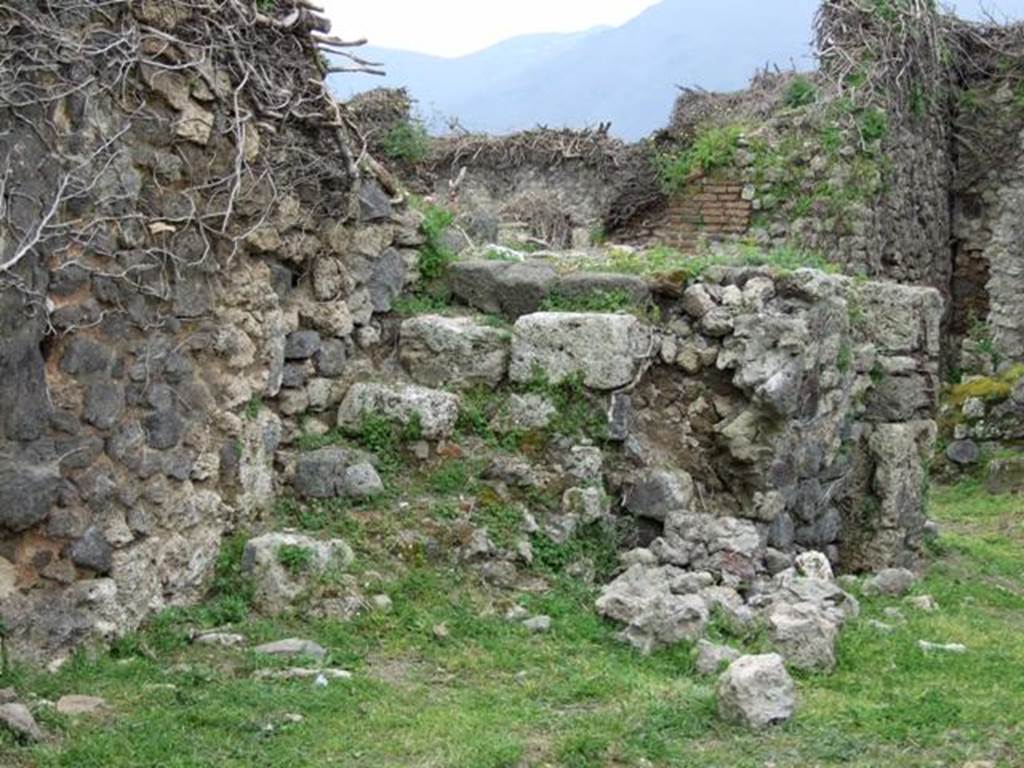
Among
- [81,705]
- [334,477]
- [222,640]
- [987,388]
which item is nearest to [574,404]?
[334,477]

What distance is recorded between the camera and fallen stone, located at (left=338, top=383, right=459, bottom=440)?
6758mm

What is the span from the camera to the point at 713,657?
18.1ft

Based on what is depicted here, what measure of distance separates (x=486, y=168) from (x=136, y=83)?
9.70m

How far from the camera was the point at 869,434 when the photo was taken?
887 centimetres

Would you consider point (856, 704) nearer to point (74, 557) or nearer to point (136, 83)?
point (74, 557)

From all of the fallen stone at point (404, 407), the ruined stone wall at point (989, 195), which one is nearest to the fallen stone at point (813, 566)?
the fallen stone at point (404, 407)

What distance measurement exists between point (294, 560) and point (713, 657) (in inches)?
68.0

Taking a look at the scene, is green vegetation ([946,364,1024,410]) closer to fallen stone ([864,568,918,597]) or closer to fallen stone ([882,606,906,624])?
fallen stone ([864,568,918,597])

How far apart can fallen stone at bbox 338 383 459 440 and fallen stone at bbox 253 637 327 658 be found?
Result: 5.18 feet

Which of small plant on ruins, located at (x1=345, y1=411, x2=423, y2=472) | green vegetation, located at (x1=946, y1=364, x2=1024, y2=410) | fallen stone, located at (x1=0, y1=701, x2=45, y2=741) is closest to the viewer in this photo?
fallen stone, located at (x1=0, y1=701, x2=45, y2=741)

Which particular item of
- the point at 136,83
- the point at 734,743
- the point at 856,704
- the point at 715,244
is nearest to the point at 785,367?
the point at 856,704

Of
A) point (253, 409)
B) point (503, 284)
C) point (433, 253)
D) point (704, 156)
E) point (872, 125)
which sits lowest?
point (253, 409)

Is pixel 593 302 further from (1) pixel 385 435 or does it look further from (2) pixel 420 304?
(1) pixel 385 435

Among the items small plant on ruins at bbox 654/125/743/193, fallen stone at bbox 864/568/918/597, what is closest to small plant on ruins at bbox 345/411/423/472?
fallen stone at bbox 864/568/918/597
